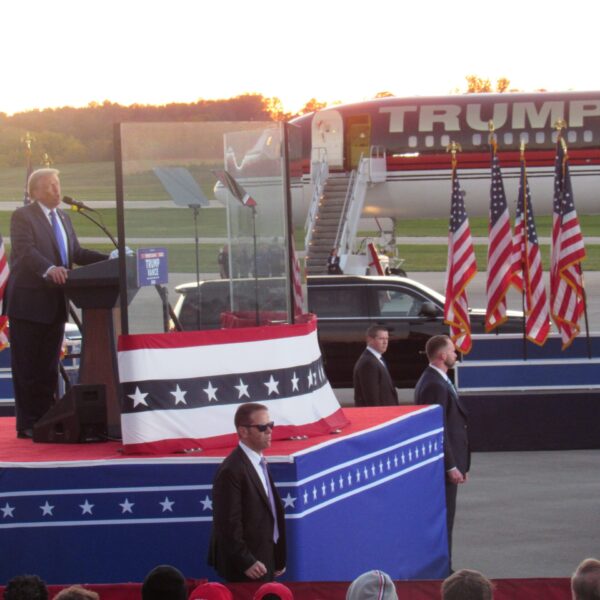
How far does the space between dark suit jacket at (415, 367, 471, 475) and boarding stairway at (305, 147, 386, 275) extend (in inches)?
797

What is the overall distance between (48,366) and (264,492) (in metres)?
2.51

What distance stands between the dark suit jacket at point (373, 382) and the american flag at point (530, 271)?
524 cm

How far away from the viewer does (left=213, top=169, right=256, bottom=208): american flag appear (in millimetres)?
8578

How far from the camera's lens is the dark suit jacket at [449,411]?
9.99 m

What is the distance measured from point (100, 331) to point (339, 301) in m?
10.3

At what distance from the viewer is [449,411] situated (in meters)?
10.1

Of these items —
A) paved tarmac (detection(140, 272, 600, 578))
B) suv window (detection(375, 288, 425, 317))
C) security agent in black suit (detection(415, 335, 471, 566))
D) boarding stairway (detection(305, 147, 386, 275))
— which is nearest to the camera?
security agent in black suit (detection(415, 335, 471, 566))

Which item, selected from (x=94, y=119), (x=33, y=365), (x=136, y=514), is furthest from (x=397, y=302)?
(x=136, y=514)

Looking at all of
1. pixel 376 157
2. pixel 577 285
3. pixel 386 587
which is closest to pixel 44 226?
pixel 386 587

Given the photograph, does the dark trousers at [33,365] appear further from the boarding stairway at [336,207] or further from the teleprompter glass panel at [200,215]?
the boarding stairway at [336,207]

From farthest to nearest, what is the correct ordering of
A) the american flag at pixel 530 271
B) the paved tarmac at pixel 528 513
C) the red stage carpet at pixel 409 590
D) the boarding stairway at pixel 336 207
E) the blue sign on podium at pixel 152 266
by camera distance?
1. the boarding stairway at pixel 336 207
2. the american flag at pixel 530 271
3. the paved tarmac at pixel 528 513
4. the blue sign on podium at pixel 152 266
5. the red stage carpet at pixel 409 590

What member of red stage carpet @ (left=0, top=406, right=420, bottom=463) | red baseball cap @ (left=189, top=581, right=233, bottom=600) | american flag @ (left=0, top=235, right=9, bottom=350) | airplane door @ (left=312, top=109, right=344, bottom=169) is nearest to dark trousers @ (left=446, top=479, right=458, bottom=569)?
red stage carpet @ (left=0, top=406, right=420, bottom=463)

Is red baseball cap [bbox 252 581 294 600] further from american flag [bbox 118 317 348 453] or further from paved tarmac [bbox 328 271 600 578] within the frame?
paved tarmac [bbox 328 271 600 578]

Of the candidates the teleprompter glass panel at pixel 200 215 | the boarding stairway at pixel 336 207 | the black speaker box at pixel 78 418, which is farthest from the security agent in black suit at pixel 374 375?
the boarding stairway at pixel 336 207
